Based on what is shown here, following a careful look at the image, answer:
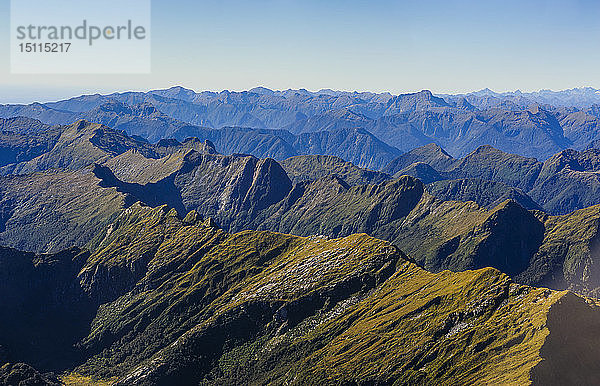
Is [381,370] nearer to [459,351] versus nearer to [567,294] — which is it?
[459,351]

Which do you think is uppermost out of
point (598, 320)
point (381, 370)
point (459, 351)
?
point (598, 320)

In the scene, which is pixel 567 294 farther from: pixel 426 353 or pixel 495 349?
pixel 426 353

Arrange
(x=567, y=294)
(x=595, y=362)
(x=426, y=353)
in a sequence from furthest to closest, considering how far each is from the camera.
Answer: (x=426, y=353), (x=567, y=294), (x=595, y=362)

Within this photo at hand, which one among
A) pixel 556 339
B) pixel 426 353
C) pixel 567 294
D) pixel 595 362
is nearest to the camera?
pixel 595 362

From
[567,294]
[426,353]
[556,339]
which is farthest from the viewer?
[426,353]

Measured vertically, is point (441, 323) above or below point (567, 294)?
below

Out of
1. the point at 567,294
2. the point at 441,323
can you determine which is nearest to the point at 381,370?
the point at 441,323

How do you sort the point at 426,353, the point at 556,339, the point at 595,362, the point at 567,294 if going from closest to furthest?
the point at 595,362
the point at 556,339
the point at 567,294
the point at 426,353

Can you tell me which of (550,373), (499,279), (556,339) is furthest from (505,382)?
(499,279)

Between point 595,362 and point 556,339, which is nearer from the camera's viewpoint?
point 595,362
